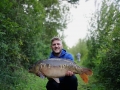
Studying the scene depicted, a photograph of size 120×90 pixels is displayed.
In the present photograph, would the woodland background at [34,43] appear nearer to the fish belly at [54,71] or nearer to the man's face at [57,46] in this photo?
the man's face at [57,46]

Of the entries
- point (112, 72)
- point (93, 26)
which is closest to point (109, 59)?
point (112, 72)

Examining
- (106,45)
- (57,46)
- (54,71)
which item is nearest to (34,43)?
(106,45)

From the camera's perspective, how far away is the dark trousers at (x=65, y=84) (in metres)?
5.07

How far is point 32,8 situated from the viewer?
12.2 meters

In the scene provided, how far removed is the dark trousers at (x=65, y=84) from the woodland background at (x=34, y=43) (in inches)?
61.5

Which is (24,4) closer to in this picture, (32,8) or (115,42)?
(32,8)

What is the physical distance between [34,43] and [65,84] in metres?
7.12

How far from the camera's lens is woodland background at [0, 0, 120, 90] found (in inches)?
277

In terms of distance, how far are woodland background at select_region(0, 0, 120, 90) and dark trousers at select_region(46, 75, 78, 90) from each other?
1.56 metres

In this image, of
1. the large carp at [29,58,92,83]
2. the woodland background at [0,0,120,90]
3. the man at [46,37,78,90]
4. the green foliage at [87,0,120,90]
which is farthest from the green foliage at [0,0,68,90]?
the green foliage at [87,0,120,90]

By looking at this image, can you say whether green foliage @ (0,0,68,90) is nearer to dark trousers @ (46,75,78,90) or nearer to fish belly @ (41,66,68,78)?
dark trousers @ (46,75,78,90)

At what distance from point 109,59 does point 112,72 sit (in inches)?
24.8

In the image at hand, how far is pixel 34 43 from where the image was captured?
12.1 meters

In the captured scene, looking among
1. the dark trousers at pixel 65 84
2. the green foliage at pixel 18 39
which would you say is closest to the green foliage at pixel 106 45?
the dark trousers at pixel 65 84
